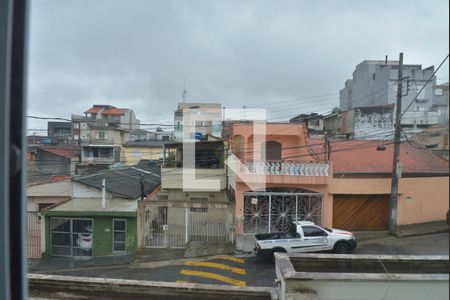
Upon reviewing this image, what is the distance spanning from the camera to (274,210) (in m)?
13.9

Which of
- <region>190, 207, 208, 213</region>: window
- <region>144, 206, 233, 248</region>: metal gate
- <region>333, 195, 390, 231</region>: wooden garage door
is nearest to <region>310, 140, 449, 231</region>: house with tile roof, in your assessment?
<region>333, 195, 390, 231</region>: wooden garage door

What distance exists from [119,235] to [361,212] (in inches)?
373

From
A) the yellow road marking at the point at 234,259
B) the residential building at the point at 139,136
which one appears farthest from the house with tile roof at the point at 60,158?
the yellow road marking at the point at 234,259

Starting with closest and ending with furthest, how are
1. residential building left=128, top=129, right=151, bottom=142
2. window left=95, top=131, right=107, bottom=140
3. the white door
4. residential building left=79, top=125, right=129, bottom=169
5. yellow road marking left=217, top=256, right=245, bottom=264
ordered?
the white door
yellow road marking left=217, top=256, right=245, bottom=264
residential building left=79, top=125, right=129, bottom=169
window left=95, top=131, right=107, bottom=140
residential building left=128, top=129, right=151, bottom=142

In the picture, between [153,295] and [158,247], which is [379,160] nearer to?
[158,247]

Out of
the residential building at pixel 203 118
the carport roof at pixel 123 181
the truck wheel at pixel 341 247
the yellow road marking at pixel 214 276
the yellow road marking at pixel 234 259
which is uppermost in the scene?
the residential building at pixel 203 118

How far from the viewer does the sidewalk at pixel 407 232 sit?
44.2 ft

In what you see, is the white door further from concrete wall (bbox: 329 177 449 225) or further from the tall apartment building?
the tall apartment building

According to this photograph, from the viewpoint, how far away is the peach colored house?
13727mm

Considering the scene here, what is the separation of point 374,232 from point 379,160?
10.9ft

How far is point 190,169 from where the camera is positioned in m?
16.8

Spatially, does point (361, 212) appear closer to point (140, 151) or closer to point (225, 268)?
point (225, 268)

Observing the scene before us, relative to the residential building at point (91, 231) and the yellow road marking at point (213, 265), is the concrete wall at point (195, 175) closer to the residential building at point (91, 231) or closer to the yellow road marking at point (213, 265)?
the residential building at point (91, 231)

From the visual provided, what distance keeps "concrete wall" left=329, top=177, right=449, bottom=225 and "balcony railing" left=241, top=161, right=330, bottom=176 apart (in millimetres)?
832
